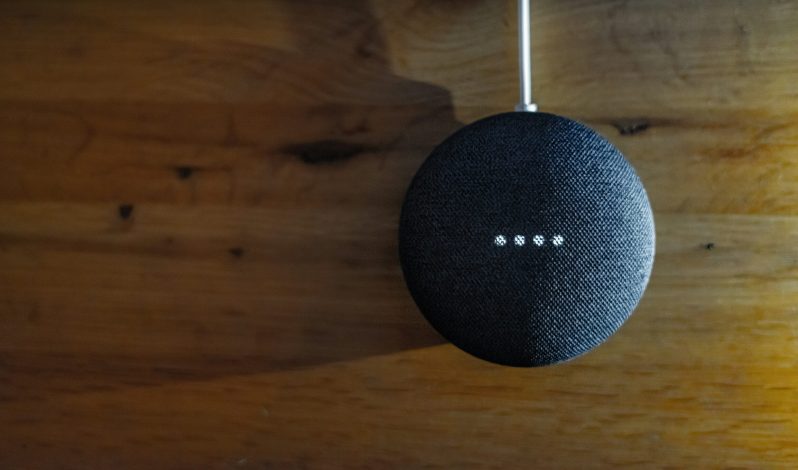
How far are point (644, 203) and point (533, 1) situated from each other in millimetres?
329

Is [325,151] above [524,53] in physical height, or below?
below

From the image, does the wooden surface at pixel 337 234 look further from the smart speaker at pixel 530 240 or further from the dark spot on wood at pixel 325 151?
the smart speaker at pixel 530 240

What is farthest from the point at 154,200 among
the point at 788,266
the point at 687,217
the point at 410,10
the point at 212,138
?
the point at 788,266

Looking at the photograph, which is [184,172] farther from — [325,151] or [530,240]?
[530,240]

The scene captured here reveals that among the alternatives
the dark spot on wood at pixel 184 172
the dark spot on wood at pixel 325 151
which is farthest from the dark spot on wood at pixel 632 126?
the dark spot on wood at pixel 184 172

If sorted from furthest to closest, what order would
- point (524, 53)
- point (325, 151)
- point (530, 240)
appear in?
point (325, 151)
point (524, 53)
point (530, 240)

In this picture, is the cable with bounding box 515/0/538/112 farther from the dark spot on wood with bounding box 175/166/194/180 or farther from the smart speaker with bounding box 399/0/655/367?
the dark spot on wood with bounding box 175/166/194/180

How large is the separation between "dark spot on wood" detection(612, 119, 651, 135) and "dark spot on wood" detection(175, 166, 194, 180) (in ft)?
1.91

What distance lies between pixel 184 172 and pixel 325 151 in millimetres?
200

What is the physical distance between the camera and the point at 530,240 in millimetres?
716

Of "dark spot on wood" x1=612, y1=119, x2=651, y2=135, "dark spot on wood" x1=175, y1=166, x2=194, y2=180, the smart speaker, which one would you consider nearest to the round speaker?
the smart speaker

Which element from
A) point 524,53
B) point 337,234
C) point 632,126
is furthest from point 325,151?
point 632,126

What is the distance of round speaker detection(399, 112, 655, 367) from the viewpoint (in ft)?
2.36

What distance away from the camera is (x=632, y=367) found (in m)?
0.90
